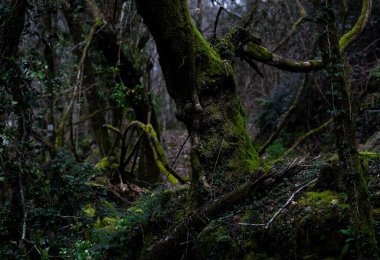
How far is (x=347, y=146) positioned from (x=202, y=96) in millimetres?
2851

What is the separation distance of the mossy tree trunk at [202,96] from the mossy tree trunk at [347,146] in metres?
2.24

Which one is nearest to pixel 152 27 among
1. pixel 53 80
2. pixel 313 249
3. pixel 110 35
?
pixel 53 80

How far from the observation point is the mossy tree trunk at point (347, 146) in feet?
10.7

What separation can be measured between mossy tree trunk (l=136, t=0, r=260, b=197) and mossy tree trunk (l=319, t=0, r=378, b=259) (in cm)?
224

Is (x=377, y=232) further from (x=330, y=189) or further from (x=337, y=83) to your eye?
(x=337, y=83)

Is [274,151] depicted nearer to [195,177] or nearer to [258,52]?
[258,52]

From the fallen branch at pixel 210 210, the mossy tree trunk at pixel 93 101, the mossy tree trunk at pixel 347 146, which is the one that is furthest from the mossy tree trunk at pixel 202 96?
the mossy tree trunk at pixel 93 101

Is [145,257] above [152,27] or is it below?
below

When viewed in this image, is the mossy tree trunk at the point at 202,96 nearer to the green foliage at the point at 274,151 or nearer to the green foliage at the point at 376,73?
the green foliage at the point at 376,73

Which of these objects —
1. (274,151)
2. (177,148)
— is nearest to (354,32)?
(274,151)

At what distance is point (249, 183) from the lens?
504cm

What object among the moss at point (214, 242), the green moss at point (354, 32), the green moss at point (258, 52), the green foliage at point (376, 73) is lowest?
the moss at point (214, 242)

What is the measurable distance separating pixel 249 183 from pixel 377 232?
1.77 metres

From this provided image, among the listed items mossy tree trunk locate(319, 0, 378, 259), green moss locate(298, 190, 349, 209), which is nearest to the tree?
green moss locate(298, 190, 349, 209)
